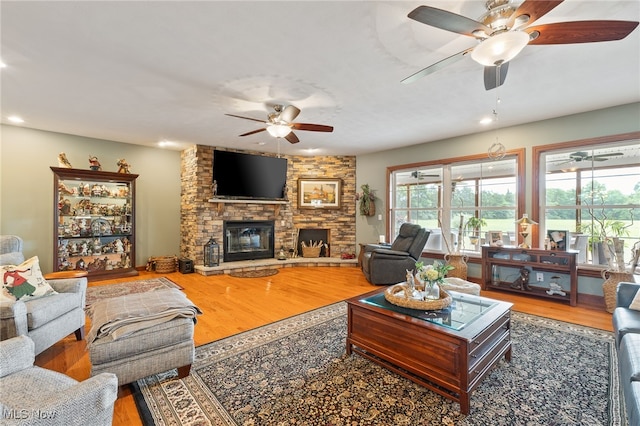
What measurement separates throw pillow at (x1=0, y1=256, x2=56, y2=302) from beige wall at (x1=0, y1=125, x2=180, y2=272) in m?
3.20

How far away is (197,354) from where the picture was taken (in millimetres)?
2441

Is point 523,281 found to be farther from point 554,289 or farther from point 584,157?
point 584,157

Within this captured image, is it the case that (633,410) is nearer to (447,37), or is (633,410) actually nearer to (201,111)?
(447,37)

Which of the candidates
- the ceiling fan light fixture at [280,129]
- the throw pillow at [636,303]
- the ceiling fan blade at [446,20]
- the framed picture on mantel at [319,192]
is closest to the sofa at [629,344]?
the throw pillow at [636,303]

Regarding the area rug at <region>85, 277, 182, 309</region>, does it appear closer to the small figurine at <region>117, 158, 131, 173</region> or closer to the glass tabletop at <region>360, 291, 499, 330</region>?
the small figurine at <region>117, 158, 131, 173</region>

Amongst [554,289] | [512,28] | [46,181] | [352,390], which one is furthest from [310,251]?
[512,28]

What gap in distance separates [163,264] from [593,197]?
733cm

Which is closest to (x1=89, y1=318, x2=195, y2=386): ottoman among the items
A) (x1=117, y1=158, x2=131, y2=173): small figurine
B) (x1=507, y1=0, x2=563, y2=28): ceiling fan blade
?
(x1=507, y1=0, x2=563, y2=28): ceiling fan blade

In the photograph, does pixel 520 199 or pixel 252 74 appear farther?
pixel 520 199

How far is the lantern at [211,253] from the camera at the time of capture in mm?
5742

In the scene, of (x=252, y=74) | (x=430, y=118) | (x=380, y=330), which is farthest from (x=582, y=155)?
(x=252, y=74)

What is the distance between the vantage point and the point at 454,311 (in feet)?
7.23

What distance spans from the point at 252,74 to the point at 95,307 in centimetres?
244

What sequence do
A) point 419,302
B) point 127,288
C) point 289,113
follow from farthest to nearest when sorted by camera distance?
point 127,288, point 289,113, point 419,302
